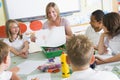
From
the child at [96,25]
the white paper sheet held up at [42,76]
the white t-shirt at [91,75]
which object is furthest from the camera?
the child at [96,25]

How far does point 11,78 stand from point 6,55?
0.19m

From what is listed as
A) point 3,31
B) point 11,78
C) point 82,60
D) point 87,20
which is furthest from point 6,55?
point 87,20

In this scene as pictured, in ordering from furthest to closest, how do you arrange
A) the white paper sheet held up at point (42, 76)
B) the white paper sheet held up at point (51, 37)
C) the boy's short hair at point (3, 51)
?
the white paper sheet held up at point (51, 37) → the white paper sheet held up at point (42, 76) → the boy's short hair at point (3, 51)

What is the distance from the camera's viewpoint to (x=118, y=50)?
1966 millimetres

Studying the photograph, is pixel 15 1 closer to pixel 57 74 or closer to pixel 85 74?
pixel 57 74

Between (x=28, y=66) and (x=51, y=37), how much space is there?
40 cm

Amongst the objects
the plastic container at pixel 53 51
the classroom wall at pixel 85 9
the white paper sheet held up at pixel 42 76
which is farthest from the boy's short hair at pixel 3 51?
the classroom wall at pixel 85 9

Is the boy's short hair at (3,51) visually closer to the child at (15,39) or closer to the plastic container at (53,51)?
the plastic container at (53,51)

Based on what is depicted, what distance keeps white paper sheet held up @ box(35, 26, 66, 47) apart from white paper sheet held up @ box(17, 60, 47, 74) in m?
0.22

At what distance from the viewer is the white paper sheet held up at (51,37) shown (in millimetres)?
1996

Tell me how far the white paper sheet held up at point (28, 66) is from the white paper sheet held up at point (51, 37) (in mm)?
224

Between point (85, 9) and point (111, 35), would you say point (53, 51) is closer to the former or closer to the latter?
point (111, 35)

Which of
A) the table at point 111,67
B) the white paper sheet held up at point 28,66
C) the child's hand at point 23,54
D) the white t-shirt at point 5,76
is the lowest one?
the white paper sheet held up at point 28,66

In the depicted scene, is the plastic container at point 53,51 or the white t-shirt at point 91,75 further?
the plastic container at point 53,51
